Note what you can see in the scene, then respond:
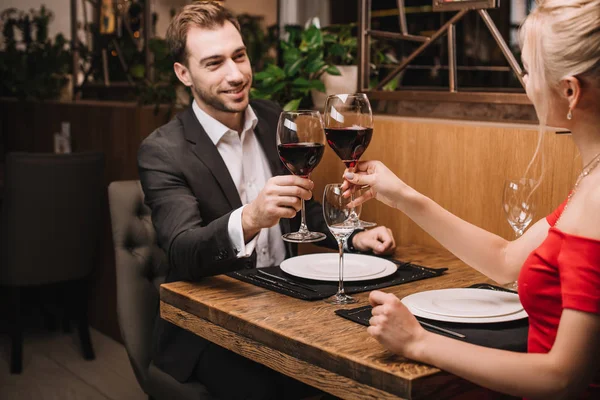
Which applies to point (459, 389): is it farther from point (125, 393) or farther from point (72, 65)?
point (72, 65)

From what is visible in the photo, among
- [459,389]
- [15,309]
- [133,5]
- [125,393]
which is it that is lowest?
[125,393]

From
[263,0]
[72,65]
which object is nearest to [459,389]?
[72,65]

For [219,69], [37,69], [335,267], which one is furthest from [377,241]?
[37,69]

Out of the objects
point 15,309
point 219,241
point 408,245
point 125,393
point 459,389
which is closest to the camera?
point 459,389

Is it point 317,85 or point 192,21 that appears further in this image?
point 317,85

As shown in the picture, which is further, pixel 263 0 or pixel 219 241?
pixel 263 0

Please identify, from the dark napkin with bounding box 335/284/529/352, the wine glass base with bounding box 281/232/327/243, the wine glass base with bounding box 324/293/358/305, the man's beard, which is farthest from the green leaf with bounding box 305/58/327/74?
the dark napkin with bounding box 335/284/529/352

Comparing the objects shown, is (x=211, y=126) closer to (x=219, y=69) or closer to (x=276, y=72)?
(x=219, y=69)

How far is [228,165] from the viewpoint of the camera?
242cm

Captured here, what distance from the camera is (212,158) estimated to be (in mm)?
2230

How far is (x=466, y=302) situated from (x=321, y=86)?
4.63ft

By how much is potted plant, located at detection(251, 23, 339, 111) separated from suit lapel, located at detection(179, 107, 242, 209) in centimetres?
55

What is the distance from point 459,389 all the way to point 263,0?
700cm

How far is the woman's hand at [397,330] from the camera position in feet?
3.99
